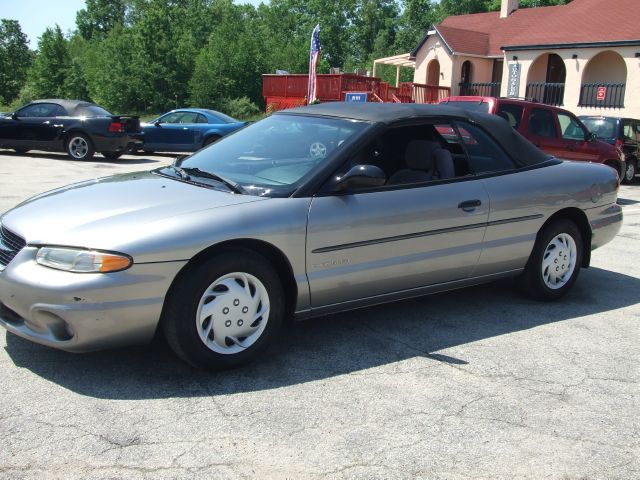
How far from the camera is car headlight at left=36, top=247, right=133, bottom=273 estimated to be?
3477 millimetres

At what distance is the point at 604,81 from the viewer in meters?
27.4

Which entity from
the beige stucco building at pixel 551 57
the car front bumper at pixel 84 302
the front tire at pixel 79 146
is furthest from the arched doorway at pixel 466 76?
the car front bumper at pixel 84 302

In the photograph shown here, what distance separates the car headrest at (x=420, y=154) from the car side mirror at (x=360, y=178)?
81cm

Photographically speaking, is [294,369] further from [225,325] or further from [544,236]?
[544,236]

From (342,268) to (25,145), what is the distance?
14.3 metres

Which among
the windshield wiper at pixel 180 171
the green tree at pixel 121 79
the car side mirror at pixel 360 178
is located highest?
the green tree at pixel 121 79

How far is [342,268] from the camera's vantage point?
4.25 metres

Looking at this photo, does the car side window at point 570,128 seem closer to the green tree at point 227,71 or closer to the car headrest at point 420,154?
the car headrest at point 420,154

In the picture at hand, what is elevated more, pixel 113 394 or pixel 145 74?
pixel 145 74

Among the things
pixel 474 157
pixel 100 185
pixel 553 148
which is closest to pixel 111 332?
pixel 100 185

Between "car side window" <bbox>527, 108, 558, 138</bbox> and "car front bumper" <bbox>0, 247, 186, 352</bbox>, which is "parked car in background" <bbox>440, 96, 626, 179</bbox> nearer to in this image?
"car side window" <bbox>527, 108, 558, 138</bbox>

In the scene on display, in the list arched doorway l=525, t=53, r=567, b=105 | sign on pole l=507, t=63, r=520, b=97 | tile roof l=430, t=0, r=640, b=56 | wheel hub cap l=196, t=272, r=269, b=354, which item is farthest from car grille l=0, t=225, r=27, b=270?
sign on pole l=507, t=63, r=520, b=97

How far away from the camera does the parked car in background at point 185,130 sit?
17375 millimetres

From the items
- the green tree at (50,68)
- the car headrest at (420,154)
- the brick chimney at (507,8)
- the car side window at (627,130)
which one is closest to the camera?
the car headrest at (420,154)
